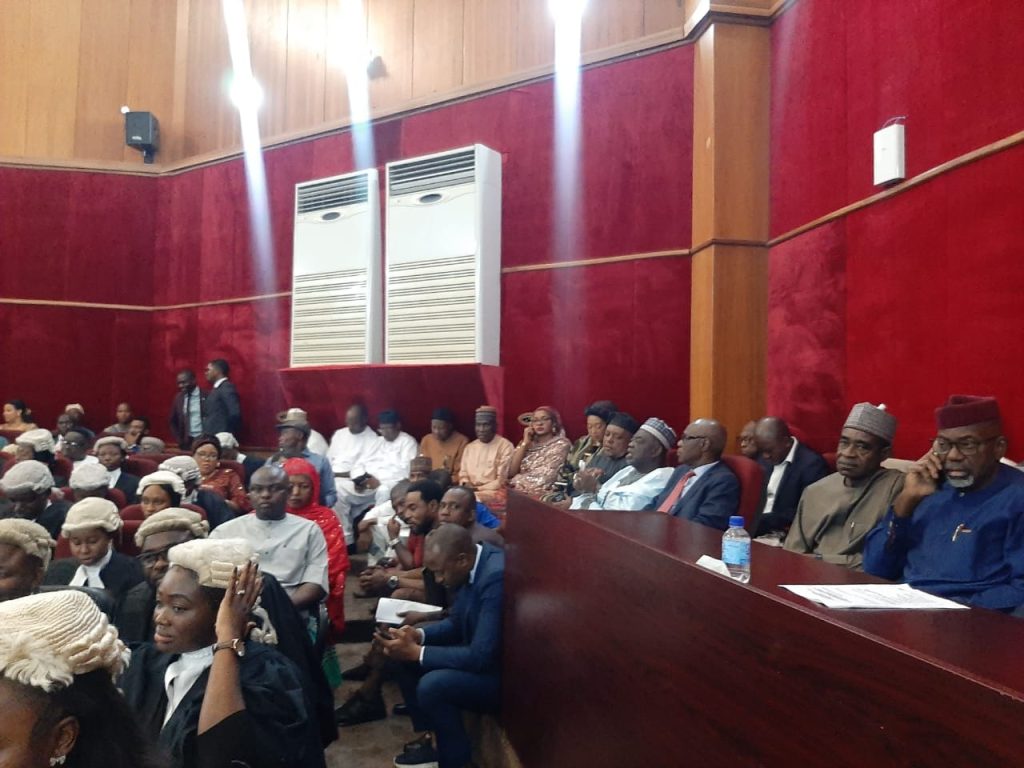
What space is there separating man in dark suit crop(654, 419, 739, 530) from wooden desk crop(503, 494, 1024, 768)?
51 cm

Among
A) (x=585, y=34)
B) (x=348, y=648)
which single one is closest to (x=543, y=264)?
(x=585, y=34)

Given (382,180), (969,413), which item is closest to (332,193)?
(382,180)

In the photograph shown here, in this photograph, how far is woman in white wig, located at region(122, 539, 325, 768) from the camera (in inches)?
55.0

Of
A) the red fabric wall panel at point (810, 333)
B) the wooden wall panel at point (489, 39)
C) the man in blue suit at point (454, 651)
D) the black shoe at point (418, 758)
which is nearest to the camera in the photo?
the man in blue suit at point (454, 651)

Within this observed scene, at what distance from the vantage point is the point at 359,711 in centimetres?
290

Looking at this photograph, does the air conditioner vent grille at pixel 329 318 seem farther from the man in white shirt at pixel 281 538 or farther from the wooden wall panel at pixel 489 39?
the man in white shirt at pixel 281 538

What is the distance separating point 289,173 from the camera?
665cm

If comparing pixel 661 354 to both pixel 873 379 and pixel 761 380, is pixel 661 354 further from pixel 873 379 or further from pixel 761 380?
pixel 873 379

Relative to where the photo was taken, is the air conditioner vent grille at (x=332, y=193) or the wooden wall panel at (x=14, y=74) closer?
the air conditioner vent grille at (x=332, y=193)

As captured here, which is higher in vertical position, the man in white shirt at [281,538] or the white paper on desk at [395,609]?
the man in white shirt at [281,538]

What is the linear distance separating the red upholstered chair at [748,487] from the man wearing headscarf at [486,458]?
224 cm

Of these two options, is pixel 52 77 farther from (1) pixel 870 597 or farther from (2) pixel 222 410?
(1) pixel 870 597

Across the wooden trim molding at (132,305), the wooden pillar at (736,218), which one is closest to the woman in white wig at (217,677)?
the wooden pillar at (736,218)

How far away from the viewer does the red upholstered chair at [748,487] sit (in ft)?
8.95
